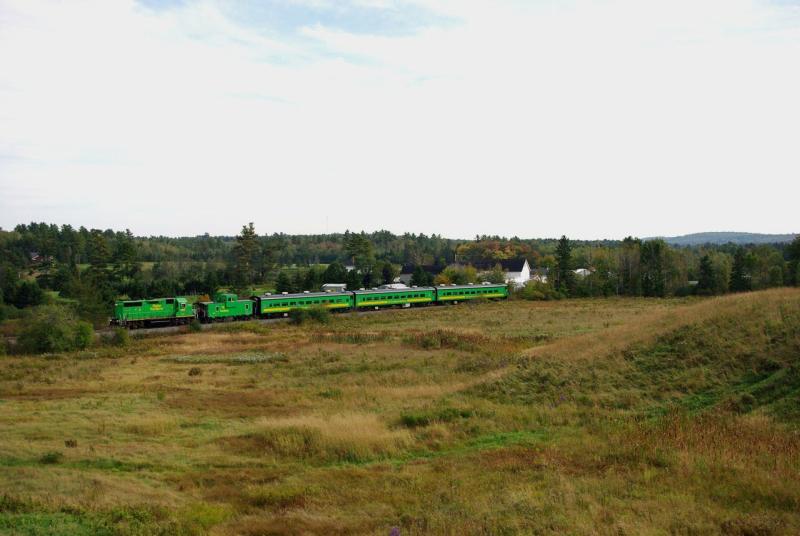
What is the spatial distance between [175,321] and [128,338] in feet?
35.4

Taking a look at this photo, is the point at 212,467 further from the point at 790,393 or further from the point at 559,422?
the point at 790,393

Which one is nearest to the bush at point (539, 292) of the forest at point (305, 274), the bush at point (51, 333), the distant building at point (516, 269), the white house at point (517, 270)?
the forest at point (305, 274)

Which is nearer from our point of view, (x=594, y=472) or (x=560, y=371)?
(x=594, y=472)

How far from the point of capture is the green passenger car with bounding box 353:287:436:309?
6631 centimetres

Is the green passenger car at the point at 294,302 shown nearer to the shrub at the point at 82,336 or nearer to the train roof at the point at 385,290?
the train roof at the point at 385,290

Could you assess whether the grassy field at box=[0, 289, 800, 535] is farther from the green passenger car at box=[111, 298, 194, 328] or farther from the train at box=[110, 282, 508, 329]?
the train at box=[110, 282, 508, 329]

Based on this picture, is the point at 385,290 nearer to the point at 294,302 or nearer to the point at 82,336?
the point at 294,302

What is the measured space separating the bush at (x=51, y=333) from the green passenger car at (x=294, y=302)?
60.8 feet

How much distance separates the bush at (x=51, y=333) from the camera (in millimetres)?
40562

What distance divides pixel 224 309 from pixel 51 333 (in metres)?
17.3

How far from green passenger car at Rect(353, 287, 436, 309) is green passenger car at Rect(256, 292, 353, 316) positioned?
276cm

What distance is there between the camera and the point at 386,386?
83.1ft

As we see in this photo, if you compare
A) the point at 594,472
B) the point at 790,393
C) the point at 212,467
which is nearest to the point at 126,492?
the point at 212,467

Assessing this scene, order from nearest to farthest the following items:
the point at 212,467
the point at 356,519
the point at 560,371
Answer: the point at 356,519, the point at 212,467, the point at 560,371
